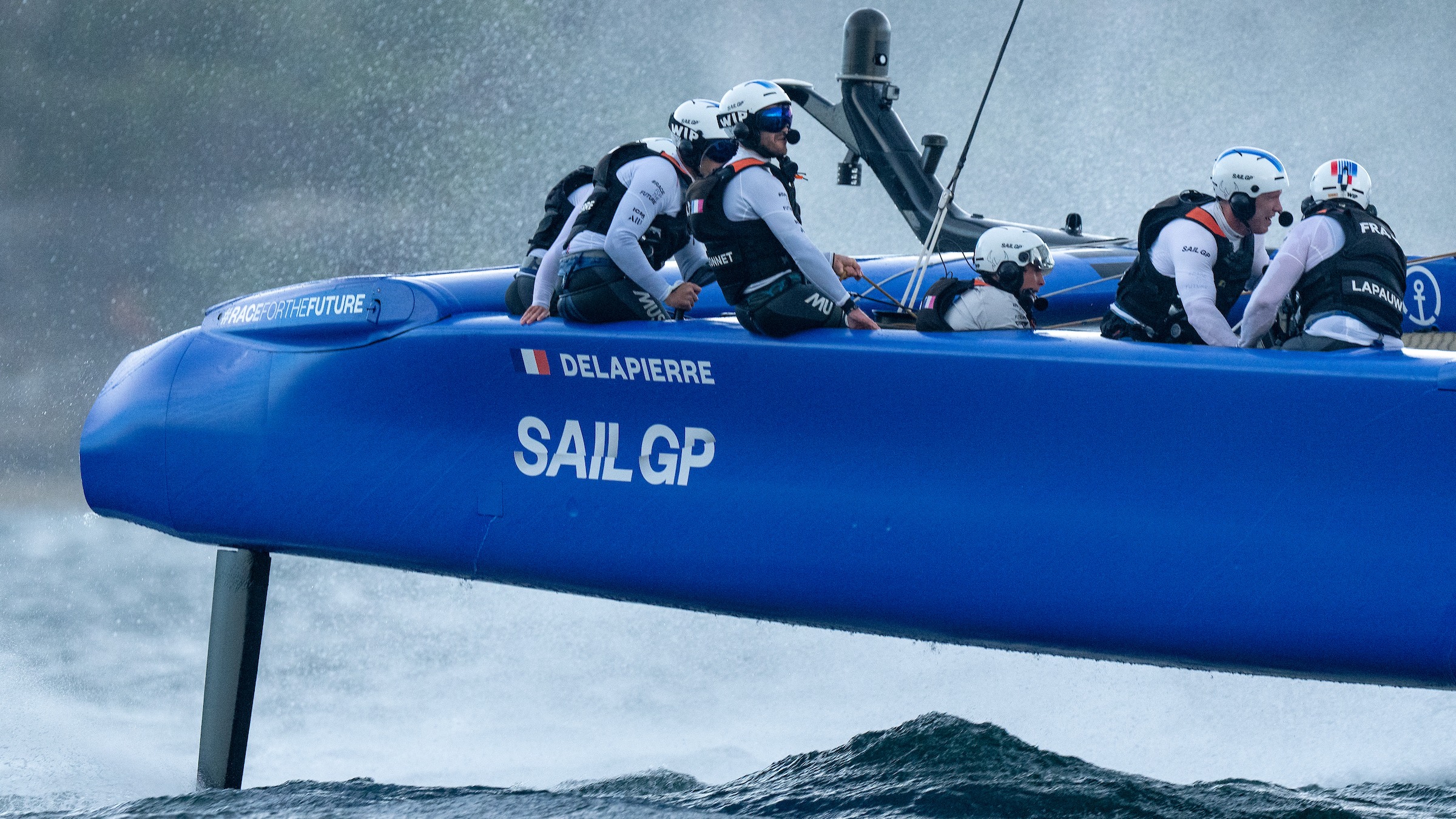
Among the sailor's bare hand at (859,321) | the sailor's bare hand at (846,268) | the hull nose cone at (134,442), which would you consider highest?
the sailor's bare hand at (846,268)

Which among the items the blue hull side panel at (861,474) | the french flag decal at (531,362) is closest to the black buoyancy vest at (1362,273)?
the blue hull side panel at (861,474)

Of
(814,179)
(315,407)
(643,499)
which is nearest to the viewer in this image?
(643,499)

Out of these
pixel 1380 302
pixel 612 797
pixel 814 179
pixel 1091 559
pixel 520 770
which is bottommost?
pixel 520 770

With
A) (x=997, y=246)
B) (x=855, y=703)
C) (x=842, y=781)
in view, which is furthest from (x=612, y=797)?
(x=855, y=703)

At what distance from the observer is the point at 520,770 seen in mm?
6215

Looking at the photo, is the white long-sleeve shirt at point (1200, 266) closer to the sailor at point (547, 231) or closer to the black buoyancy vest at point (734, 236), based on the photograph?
the black buoyancy vest at point (734, 236)

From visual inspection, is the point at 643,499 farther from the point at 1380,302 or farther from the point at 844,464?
the point at 1380,302

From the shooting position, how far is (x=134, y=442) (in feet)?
Answer: 16.0

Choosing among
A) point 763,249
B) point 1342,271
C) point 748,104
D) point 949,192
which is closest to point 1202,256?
point 1342,271

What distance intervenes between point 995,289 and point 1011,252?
0.35 feet

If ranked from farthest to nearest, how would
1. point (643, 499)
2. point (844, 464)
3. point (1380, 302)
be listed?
point (643, 499) < point (844, 464) < point (1380, 302)

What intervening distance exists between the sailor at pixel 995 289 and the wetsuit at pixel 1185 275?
246mm

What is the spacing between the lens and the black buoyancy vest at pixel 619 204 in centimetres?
417

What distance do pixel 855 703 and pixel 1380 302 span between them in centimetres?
411
